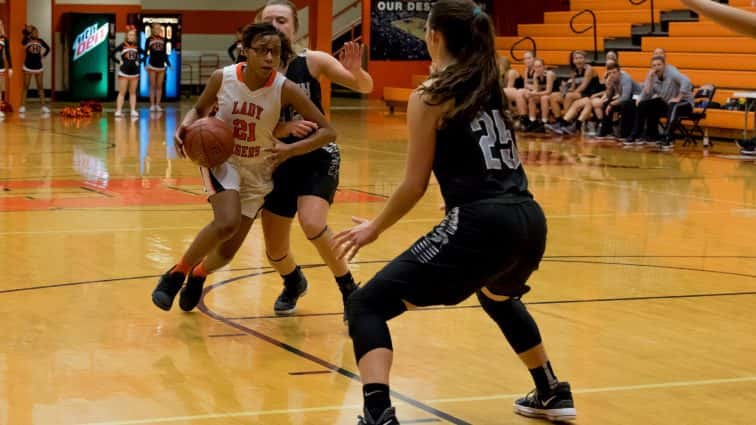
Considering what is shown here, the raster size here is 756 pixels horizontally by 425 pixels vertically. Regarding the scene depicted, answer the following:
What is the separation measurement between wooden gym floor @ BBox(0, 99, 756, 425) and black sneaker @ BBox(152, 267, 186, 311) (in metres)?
0.11

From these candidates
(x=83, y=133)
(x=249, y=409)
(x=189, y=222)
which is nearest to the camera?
(x=249, y=409)

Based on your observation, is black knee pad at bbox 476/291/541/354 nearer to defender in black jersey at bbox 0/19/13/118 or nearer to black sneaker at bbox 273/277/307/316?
black sneaker at bbox 273/277/307/316

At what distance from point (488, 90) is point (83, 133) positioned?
16506 millimetres

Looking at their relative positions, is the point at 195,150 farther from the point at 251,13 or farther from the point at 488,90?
the point at 251,13

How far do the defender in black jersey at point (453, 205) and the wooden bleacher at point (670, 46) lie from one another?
44.5ft

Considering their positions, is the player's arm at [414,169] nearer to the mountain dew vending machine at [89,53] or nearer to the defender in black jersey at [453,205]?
the defender in black jersey at [453,205]

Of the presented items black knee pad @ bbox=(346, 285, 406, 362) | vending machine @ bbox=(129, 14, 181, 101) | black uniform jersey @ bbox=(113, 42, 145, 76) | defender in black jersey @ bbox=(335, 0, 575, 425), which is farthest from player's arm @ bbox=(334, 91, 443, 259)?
vending machine @ bbox=(129, 14, 181, 101)

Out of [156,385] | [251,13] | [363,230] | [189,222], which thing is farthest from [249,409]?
[251,13]

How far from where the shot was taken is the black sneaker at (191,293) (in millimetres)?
6766

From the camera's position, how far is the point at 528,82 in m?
22.5

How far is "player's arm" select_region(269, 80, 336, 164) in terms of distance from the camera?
6.36 m

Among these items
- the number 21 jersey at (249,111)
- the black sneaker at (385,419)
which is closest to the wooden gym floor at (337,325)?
the black sneaker at (385,419)

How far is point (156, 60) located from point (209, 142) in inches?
811

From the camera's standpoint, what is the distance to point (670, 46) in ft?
75.6
